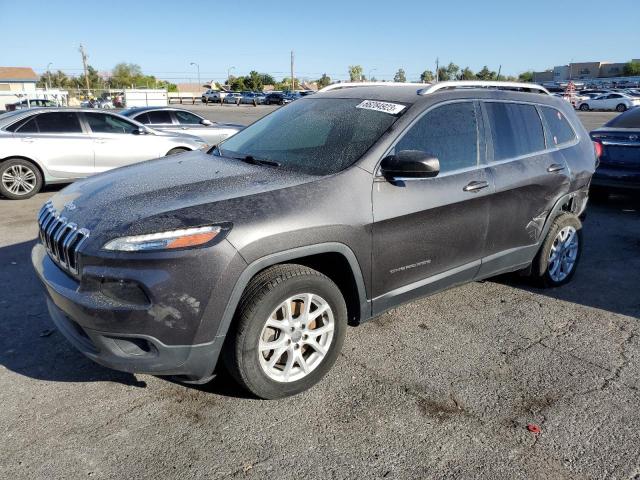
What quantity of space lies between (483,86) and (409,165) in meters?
1.56

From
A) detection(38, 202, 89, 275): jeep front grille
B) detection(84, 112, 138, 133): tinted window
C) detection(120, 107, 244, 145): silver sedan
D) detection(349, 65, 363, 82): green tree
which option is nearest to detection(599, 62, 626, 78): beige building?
detection(349, 65, 363, 82): green tree

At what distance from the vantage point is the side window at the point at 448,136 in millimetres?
3541

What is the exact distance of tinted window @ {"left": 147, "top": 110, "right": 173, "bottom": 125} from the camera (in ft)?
41.8

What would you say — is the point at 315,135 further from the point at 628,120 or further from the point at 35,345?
the point at 628,120

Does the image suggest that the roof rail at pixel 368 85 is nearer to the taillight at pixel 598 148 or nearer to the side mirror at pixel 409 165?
the side mirror at pixel 409 165

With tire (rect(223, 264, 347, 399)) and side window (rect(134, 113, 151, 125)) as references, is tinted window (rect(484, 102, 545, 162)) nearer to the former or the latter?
tire (rect(223, 264, 347, 399))

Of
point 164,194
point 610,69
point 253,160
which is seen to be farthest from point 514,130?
point 610,69

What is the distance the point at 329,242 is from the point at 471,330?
5.37 feet

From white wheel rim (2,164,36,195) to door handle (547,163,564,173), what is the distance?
783 cm

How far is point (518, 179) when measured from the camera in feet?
13.5

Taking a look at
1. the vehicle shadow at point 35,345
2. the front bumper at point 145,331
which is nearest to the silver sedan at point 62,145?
the vehicle shadow at point 35,345

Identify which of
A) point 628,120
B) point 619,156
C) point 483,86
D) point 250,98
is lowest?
point 250,98

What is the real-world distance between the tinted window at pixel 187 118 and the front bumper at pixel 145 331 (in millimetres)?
11018

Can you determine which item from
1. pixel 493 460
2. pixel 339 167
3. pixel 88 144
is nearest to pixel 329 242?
pixel 339 167
